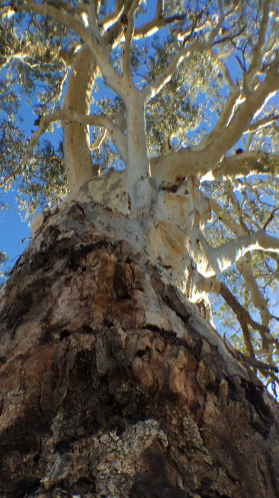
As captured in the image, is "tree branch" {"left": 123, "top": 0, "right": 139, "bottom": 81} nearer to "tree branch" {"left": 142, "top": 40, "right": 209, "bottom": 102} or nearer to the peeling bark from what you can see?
"tree branch" {"left": 142, "top": 40, "right": 209, "bottom": 102}

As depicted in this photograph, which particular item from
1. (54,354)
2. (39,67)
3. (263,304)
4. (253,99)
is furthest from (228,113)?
(54,354)

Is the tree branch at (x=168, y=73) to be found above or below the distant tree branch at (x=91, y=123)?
above

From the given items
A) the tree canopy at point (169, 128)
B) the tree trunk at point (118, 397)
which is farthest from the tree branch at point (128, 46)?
the tree trunk at point (118, 397)

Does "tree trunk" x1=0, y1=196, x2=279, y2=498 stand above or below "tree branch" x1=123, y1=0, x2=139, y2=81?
below

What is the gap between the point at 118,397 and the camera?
3.97 ft

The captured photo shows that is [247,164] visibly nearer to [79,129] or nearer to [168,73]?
[168,73]

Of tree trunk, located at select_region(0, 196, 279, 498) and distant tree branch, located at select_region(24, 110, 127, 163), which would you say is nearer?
tree trunk, located at select_region(0, 196, 279, 498)

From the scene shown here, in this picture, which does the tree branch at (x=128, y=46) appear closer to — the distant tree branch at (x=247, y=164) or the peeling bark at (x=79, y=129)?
the peeling bark at (x=79, y=129)

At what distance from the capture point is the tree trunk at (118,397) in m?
1.04

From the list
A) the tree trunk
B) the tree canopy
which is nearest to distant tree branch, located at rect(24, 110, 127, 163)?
the tree canopy

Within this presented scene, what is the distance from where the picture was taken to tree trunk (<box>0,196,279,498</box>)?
40.8 inches

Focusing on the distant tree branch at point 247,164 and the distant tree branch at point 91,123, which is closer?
the distant tree branch at point 91,123

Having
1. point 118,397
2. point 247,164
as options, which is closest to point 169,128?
point 247,164

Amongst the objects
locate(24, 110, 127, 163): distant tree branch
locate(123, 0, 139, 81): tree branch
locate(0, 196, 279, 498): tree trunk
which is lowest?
A: locate(0, 196, 279, 498): tree trunk
